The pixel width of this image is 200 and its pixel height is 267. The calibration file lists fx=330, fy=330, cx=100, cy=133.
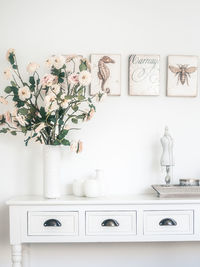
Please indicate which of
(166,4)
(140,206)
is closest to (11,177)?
(140,206)

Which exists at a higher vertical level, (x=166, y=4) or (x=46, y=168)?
(x=166, y=4)

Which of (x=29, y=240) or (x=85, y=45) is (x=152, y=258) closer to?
(x=29, y=240)

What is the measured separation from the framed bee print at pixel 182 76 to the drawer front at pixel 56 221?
3.65 ft

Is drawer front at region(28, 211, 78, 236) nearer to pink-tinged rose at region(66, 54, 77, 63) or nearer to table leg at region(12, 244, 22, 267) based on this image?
table leg at region(12, 244, 22, 267)

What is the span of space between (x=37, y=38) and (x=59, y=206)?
1.19 metres

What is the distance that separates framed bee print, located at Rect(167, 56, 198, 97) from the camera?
2377 millimetres

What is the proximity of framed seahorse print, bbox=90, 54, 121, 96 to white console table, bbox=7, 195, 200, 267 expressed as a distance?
789mm

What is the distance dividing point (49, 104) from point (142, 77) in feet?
2.46

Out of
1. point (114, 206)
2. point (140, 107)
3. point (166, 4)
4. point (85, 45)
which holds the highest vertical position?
point (166, 4)

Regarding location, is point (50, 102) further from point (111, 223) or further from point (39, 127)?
point (111, 223)

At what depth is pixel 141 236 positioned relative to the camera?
2.03 m

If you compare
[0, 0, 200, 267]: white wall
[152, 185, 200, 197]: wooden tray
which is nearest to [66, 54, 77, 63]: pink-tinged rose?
[0, 0, 200, 267]: white wall

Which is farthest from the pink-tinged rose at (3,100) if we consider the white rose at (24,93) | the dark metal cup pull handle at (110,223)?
the dark metal cup pull handle at (110,223)

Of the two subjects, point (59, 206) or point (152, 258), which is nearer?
point (59, 206)
